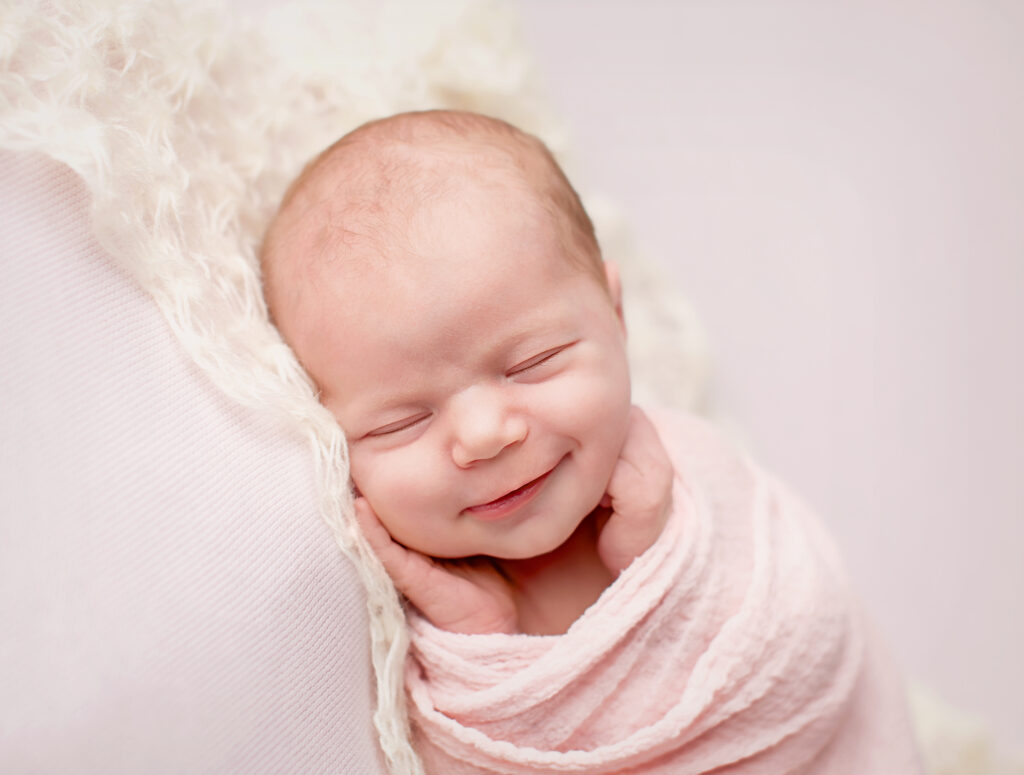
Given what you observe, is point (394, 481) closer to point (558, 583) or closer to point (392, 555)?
point (392, 555)

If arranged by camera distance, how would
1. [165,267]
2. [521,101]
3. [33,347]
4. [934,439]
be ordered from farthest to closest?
[934,439] → [521,101] → [165,267] → [33,347]

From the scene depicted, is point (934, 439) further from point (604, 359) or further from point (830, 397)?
point (604, 359)

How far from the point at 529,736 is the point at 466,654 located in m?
0.11

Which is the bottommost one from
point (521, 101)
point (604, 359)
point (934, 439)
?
point (934, 439)

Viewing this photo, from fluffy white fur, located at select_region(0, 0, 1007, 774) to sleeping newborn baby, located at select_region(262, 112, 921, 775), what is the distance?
5 cm

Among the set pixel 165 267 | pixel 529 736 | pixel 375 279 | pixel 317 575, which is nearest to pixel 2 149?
pixel 165 267

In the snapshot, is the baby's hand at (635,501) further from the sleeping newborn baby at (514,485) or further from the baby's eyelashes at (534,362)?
the baby's eyelashes at (534,362)

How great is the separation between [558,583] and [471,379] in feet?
1.01

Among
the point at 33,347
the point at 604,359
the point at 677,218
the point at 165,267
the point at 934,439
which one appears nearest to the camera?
the point at 33,347

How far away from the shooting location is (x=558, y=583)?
115 centimetres

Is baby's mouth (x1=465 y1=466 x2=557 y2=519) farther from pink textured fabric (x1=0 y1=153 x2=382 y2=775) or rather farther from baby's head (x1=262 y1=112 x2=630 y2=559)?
pink textured fabric (x1=0 y1=153 x2=382 y2=775)

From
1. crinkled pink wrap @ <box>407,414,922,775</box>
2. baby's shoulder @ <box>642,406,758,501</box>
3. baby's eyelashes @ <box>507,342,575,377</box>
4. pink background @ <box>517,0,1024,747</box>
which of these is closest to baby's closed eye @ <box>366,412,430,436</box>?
baby's eyelashes @ <box>507,342,575,377</box>

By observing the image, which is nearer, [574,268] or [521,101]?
[574,268]

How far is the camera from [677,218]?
2.06m
